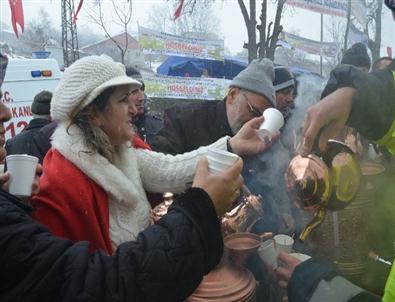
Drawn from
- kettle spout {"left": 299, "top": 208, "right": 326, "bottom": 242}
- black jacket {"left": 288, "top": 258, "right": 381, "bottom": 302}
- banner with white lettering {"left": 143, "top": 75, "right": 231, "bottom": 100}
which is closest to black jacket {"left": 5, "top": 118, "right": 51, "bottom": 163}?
kettle spout {"left": 299, "top": 208, "right": 326, "bottom": 242}

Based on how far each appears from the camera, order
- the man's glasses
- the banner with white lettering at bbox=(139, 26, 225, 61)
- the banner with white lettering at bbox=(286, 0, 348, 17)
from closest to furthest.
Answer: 1. the man's glasses
2. the banner with white lettering at bbox=(286, 0, 348, 17)
3. the banner with white lettering at bbox=(139, 26, 225, 61)

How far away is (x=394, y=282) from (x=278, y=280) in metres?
0.51

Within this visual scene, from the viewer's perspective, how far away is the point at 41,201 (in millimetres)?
1534

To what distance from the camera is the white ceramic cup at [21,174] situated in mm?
1435

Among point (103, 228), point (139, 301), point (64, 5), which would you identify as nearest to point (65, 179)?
point (103, 228)

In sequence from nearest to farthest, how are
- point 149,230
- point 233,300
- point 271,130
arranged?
point 149,230, point 233,300, point 271,130

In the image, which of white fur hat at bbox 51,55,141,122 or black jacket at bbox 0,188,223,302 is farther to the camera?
white fur hat at bbox 51,55,141,122

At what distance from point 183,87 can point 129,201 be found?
7500 mm

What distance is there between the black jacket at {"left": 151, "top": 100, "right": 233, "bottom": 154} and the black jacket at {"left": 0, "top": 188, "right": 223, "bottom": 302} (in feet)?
5.67

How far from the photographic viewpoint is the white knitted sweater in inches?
65.9

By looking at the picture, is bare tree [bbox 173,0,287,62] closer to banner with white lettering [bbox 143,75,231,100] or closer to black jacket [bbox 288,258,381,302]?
banner with white lettering [bbox 143,75,231,100]

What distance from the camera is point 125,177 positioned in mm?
1800

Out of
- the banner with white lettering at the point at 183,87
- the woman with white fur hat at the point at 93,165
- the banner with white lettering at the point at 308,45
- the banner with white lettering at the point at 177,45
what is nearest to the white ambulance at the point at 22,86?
the banner with white lettering at the point at 183,87

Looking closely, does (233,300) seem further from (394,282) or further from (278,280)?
(394,282)
